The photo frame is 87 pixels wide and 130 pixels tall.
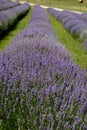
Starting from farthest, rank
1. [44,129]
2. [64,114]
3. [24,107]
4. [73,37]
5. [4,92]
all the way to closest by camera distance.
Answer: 1. [73,37]
2. [4,92]
3. [24,107]
4. [64,114]
5. [44,129]

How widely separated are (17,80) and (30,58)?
3.67ft

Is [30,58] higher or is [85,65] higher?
[30,58]

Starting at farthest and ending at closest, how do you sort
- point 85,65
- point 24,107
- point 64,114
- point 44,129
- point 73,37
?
point 73,37
point 85,65
point 24,107
point 64,114
point 44,129

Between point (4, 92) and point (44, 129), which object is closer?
point (44, 129)

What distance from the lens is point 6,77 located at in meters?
4.12

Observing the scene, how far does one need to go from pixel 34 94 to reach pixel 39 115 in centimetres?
37

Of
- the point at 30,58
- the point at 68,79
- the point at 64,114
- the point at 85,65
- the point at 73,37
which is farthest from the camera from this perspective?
the point at 73,37

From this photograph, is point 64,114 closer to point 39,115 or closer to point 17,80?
point 39,115

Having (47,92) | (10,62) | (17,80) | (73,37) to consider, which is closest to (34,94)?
(47,92)

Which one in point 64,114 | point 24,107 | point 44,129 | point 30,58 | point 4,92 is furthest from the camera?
point 30,58

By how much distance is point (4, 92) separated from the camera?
3.98 m

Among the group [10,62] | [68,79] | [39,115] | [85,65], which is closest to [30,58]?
[10,62]

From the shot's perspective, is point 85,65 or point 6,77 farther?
point 85,65

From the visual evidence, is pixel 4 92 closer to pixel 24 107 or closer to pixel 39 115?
pixel 24 107
